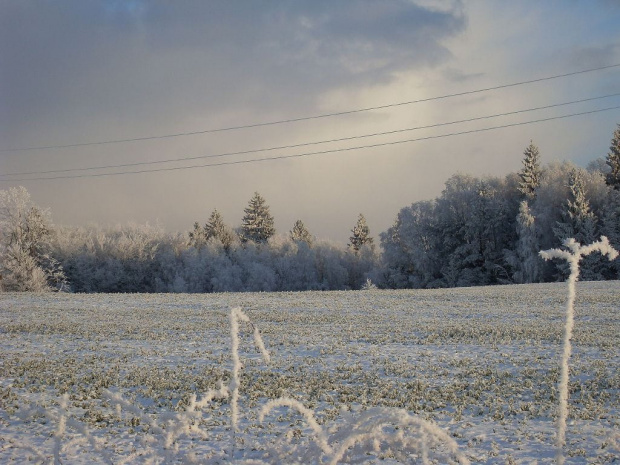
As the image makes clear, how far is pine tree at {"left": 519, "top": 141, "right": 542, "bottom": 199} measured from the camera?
7312 cm

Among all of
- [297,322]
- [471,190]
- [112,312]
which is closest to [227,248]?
[471,190]

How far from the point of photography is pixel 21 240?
62938 mm

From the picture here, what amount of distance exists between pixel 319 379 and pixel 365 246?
8603 centimetres

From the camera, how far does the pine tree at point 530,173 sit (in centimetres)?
7312

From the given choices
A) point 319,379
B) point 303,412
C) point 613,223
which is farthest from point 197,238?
point 303,412

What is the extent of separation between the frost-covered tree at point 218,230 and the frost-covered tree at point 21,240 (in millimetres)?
38498

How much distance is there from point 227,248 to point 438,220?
42.0 m

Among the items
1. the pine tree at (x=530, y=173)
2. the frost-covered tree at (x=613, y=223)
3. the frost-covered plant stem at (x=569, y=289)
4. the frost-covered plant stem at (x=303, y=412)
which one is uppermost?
the pine tree at (x=530, y=173)

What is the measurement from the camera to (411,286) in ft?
246

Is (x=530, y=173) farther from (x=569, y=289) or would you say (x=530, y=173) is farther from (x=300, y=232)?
(x=569, y=289)

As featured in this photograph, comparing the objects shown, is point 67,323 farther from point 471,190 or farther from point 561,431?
point 471,190

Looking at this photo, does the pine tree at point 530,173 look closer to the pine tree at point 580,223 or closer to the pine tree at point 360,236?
the pine tree at point 580,223

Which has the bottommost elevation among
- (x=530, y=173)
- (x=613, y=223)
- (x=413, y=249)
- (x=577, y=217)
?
(x=413, y=249)

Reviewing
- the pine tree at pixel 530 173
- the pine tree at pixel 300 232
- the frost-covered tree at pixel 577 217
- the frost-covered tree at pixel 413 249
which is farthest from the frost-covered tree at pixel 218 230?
the frost-covered tree at pixel 577 217
